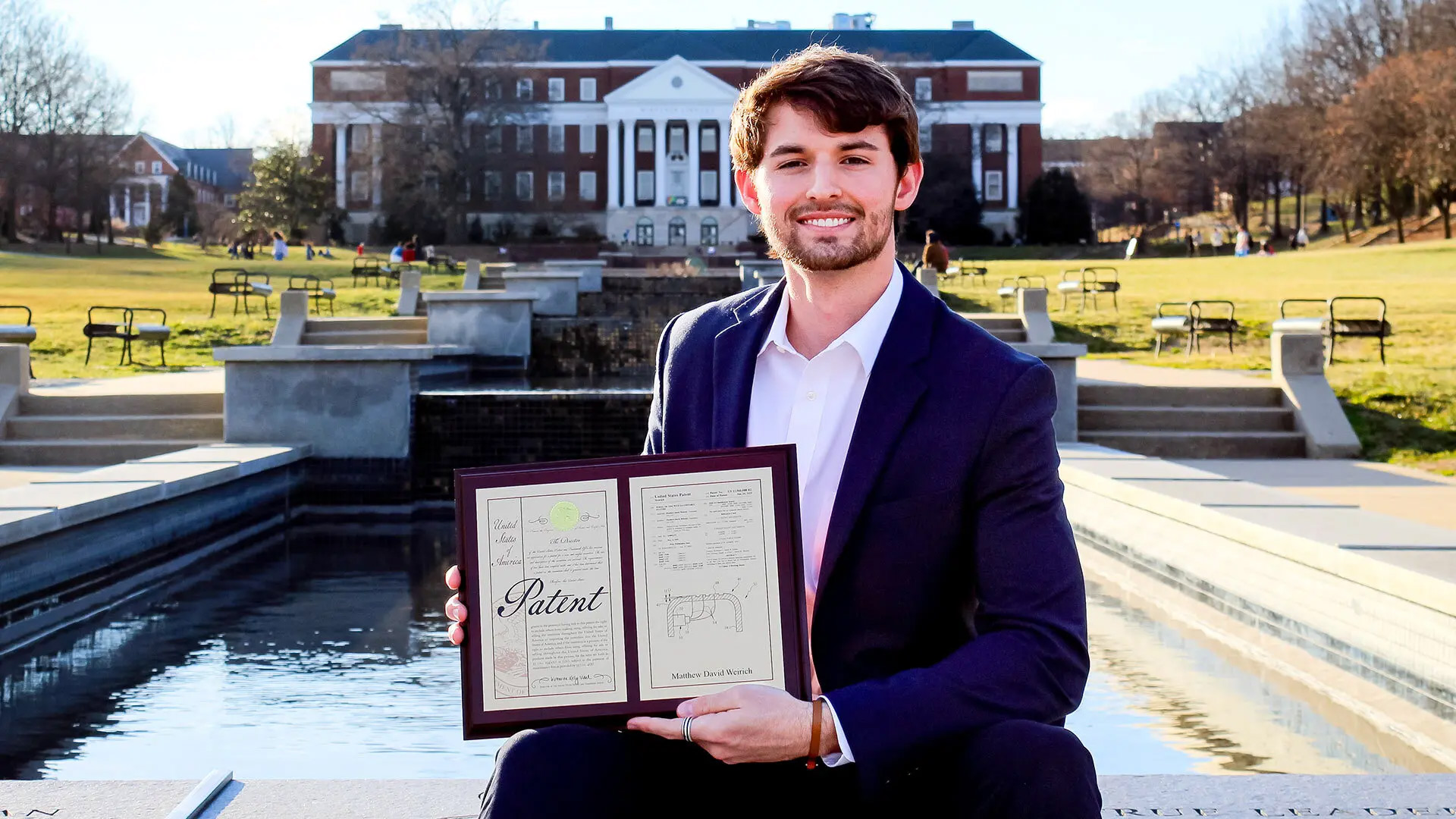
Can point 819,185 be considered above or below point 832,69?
below

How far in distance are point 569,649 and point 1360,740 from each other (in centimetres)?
352

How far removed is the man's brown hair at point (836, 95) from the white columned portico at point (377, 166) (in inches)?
2678

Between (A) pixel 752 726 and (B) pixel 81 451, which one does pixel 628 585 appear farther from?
(B) pixel 81 451

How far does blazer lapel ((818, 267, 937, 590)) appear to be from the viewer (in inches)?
87.0

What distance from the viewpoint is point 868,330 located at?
2402mm

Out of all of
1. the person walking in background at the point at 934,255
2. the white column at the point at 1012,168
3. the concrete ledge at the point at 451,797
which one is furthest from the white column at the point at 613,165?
the concrete ledge at the point at 451,797

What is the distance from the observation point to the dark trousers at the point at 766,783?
2.00 meters

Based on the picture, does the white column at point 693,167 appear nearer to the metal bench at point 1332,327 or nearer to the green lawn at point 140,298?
the green lawn at point 140,298

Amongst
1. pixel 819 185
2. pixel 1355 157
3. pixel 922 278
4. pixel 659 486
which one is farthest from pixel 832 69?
pixel 1355 157

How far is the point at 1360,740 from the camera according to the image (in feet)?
15.6

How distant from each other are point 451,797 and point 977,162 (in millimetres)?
86860

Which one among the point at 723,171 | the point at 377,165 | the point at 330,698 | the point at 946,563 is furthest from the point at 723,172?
the point at 946,563

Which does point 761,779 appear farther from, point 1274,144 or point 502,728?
point 1274,144

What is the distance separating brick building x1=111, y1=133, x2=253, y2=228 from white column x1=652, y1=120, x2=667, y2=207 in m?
33.1
